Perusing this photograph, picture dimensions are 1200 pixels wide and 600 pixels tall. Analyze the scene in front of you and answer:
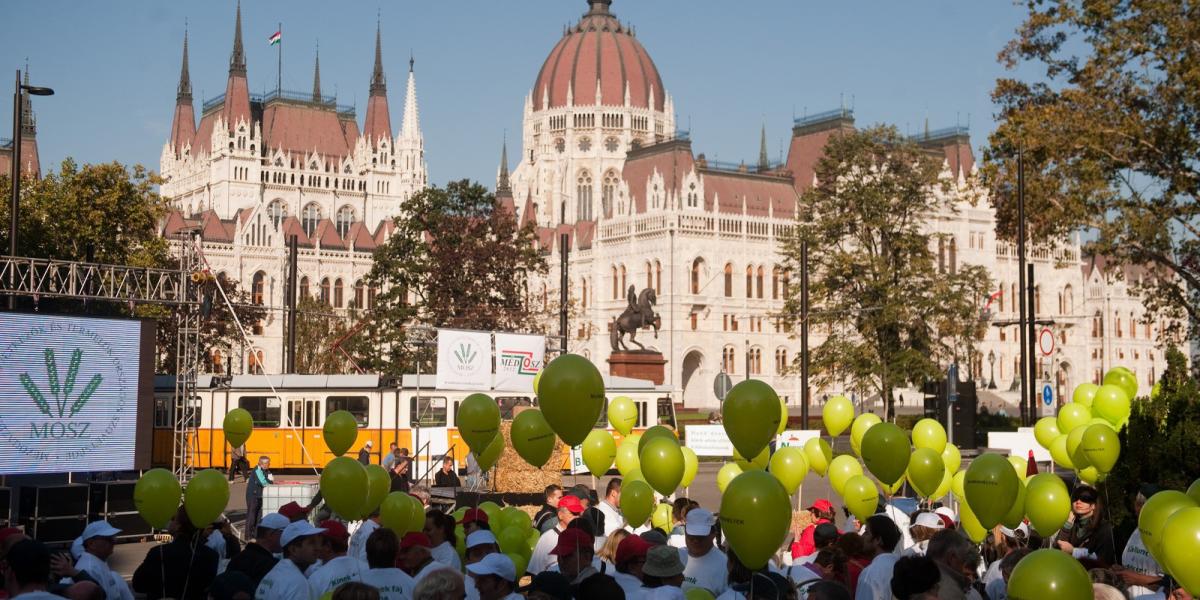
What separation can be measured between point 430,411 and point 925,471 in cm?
1981

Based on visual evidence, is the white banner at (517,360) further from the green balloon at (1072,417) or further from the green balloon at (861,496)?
the green balloon at (861,496)

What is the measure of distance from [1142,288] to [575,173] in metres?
83.9

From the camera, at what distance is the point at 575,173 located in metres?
109

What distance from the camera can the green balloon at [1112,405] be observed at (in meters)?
14.2

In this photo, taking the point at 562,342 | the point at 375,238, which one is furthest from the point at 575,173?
the point at 562,342

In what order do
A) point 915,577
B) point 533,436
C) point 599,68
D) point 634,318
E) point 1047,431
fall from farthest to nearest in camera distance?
point 599,68
point 634,318
point 1047,431
point 533,436
point 915,577

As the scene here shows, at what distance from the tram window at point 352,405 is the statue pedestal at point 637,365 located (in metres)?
10.4

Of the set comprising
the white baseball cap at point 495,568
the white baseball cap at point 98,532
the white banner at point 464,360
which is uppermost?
the white banner at point 464,360

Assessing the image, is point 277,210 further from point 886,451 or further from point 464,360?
point 886,451

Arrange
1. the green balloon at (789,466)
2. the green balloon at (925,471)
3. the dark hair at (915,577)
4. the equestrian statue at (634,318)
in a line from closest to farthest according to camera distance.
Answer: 1. the dark hair at (915,577)
2. the green balloon at (925,471)
3. the green balloon at (789,466)
4. the equestrian statue at (634,318)

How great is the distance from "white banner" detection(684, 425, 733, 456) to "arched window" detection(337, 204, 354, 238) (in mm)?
88474

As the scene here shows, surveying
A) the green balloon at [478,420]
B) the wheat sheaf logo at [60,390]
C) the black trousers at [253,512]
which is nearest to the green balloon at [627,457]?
the green balloon at [478,420]

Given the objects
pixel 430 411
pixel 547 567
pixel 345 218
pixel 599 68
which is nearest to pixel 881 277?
pixel 430 411

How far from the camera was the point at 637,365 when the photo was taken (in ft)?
132
